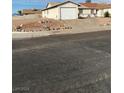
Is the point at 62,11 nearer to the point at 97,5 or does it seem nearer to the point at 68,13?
the point at 68,13

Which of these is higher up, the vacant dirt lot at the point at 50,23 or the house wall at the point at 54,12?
the house wall at the point at 54,12

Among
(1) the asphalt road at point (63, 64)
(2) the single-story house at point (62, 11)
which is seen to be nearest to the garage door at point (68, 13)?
(2) the single-story house at point (62, 11)

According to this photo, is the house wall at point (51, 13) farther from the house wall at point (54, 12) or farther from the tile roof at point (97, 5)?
the tile roof at point (97, 5)

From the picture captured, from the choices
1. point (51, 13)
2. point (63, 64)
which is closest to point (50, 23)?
point (51, 13)

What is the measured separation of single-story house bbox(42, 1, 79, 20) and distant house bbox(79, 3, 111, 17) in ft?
0.14

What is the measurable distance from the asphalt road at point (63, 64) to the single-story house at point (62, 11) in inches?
5.9

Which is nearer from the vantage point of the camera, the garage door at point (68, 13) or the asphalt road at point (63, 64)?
the asphalt road at point (63, 64)

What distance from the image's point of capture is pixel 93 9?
2178 millimetres

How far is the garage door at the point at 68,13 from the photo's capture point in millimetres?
2133
